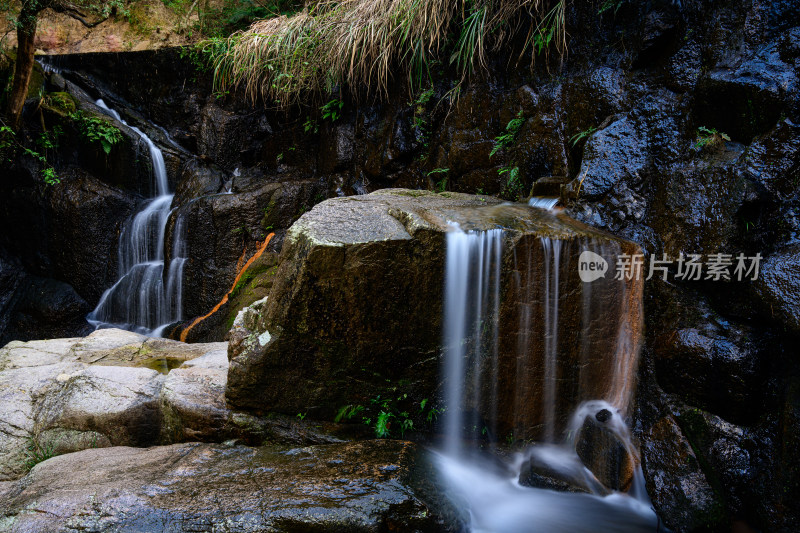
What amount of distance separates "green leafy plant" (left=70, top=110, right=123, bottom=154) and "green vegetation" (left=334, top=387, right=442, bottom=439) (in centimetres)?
634

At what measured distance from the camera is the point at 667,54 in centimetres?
351

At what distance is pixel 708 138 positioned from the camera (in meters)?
3.05

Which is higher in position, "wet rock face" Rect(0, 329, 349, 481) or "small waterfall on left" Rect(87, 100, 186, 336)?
"small waterfall on left" Rect(87, 100, 186, 336)

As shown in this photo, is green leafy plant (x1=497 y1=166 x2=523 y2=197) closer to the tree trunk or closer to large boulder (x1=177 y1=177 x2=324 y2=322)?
large boulder (x1=177 y1=177 x2=324 y2=322)

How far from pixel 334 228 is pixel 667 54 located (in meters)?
2.96

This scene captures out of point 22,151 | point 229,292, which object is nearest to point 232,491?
point 229,292

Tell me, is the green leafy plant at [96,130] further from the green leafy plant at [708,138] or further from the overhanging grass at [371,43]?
the green leafy plant at [708,138]

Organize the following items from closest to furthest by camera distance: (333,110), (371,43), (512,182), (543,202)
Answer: (543,202) < (512,182) < (371,43) < (333,110)

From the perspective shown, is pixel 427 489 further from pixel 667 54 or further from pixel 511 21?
pixel 511 21

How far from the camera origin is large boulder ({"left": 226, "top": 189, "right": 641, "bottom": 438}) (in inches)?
111

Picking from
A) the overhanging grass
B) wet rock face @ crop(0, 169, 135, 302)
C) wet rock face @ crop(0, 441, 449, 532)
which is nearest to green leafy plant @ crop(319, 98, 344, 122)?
the overhanging grass

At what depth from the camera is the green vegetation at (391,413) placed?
3041 mm

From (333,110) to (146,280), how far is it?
3.73 meters

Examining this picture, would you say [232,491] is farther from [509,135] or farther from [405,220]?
[509,135]
